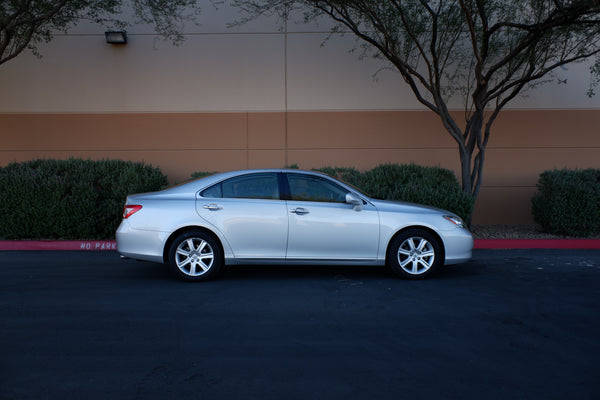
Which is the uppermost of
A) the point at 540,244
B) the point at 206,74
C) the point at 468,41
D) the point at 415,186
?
the point at 468,41

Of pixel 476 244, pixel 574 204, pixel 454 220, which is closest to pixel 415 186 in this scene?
pixel 476 244

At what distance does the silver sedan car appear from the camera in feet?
22.2

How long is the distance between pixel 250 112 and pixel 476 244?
629 centimetres

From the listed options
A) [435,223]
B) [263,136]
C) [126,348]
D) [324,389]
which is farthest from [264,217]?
[263,136]

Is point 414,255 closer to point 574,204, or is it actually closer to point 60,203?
point 574,204

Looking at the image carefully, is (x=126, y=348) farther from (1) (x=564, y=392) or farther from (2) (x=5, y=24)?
(2) (x=5, y=24)

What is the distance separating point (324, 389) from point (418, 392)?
0.63 meters

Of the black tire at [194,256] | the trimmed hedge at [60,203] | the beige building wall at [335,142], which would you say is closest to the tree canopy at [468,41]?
the beige building wall at [335,142]

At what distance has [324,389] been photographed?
351cm

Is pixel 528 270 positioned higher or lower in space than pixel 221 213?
lower

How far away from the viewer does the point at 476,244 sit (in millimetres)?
9938

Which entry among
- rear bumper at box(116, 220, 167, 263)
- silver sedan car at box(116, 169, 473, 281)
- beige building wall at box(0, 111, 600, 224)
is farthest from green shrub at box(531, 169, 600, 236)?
rear bumper at box(116, 220, 167, 263)

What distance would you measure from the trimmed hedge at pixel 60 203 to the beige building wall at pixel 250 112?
2.73 meters

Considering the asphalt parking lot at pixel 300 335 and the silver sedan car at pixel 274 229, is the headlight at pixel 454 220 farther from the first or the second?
the asphalt parking lot at pixel 300 335
